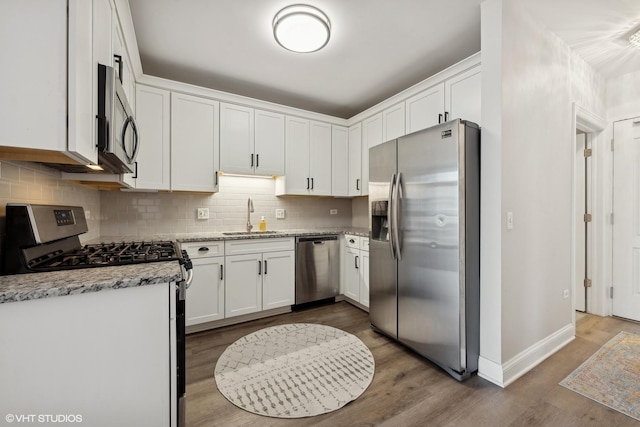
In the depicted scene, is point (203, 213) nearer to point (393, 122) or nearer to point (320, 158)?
point (320, 158)

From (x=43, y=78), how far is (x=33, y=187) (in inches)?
32.8

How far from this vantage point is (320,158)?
12.0ft

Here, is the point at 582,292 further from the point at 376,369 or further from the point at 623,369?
the point at 376,369

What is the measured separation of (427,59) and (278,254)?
2.49 m

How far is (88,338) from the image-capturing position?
0.96 metres

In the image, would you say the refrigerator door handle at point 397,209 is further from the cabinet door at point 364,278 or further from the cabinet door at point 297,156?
the cabinet door at point 297,156

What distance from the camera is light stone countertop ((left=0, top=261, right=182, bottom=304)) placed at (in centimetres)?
87

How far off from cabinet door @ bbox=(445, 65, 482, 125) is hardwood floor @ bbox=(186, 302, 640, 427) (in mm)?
1982

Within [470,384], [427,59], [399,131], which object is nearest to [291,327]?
[470,384]

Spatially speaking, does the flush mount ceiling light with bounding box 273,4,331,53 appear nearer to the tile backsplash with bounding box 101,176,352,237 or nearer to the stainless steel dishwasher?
the tile backsplash with bounding box 101,176,352,237

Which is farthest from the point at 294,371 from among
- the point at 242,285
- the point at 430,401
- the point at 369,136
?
the point at 369,136

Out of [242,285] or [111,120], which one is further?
[242,285]

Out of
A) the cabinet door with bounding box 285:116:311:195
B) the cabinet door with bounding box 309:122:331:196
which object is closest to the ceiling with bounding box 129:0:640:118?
the cabinet door with bounding box 285:116:311:195

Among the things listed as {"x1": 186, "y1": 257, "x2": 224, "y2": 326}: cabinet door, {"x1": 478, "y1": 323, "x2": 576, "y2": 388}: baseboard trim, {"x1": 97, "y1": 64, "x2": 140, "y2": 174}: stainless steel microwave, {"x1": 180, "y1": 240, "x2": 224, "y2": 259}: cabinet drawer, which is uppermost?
{"x1": 97, "y1": 64, "x2": 140, "y2": 174}: stainless steel microwave
